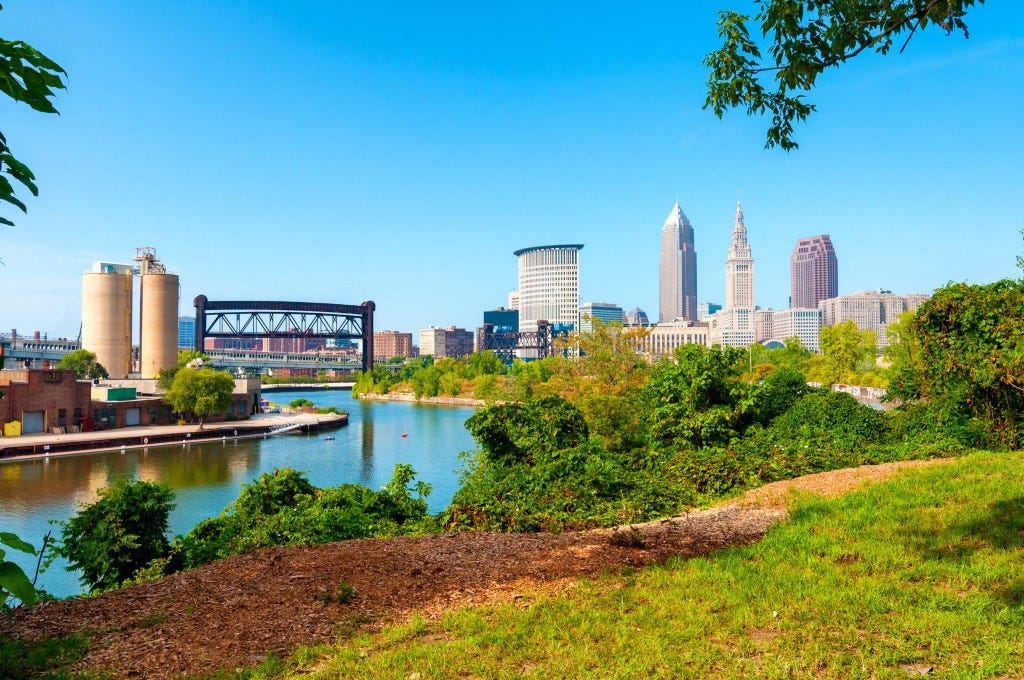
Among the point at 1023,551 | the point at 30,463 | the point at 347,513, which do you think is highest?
the point at 1023,551

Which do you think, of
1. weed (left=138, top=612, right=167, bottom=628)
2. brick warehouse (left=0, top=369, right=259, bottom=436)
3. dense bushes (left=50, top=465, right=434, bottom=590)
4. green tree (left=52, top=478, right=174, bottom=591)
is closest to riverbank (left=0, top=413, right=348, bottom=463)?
brick warehouse (left=0, top=369, right=259, bottom=436)

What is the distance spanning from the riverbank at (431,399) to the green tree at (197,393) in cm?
4151

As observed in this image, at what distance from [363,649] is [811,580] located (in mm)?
3999

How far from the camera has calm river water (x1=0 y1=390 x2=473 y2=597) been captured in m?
26.0

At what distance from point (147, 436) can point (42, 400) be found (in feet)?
27.2

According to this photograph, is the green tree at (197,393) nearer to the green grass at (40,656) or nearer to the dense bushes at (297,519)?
the dense bushes at (297,519)

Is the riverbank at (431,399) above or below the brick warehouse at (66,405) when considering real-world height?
below

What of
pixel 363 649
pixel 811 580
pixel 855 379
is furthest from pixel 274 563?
pixel 855 379

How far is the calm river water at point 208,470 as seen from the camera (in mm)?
26000

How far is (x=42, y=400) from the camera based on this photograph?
48.2 metres

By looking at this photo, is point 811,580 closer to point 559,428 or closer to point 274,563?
point 274,563

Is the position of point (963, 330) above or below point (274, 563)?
above

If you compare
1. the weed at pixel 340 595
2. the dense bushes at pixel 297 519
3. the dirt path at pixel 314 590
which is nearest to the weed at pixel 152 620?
the dirt path at pixel 314 590

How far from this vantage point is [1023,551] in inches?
243
